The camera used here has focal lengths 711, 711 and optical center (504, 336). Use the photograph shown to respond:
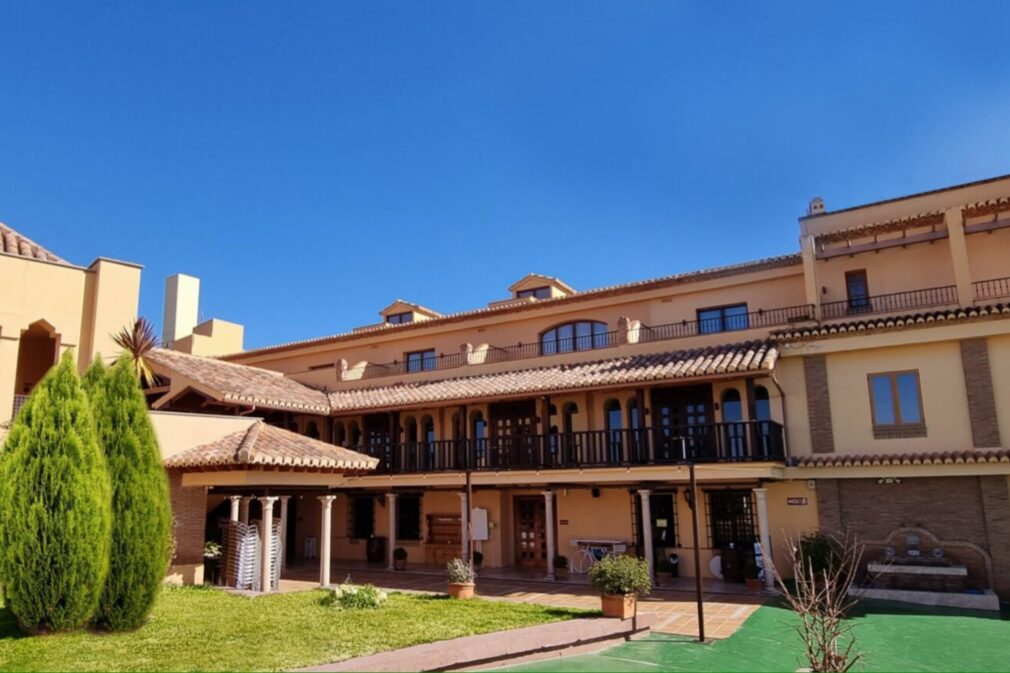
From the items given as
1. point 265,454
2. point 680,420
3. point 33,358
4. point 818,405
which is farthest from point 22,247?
point 818,405

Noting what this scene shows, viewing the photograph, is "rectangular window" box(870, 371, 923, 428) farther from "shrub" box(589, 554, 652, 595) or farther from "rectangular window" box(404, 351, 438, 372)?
"rectangular window" box(404, 351, 438, 372)

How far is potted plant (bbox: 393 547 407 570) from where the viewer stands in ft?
74.4

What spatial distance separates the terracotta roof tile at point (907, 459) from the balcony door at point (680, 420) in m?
2.26

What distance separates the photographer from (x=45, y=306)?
49.6 feet

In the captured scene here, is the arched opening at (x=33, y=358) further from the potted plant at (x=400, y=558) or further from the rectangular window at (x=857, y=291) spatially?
the rectangular window at (x=857, y=291)

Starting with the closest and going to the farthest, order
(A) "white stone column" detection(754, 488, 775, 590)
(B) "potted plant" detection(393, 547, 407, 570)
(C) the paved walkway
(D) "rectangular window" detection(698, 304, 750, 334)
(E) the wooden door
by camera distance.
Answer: (C) the paved walkway → (A) "white stone column" detection(754, 488, 775, 590) → (D) "rectangular window" detection(698, 304, 750, 334) → (E) the wooden door → (B) "potted plant" detection(393, 547, 407, 570)

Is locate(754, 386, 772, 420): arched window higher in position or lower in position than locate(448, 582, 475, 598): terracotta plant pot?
higher

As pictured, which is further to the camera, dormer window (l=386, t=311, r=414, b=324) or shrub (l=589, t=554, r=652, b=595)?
dormer window (l=386, t=311, r=414, b=324)

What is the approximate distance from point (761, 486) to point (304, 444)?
11133 millimetres

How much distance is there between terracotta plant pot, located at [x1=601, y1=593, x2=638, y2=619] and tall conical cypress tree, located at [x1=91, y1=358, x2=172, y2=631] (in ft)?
24.4

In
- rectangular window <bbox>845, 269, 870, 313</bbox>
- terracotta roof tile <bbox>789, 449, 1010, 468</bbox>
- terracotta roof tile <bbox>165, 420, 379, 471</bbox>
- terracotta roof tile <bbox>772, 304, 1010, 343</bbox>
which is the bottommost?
terracotta roof tile <bbox>789, 449, 1010, 468</bbox>

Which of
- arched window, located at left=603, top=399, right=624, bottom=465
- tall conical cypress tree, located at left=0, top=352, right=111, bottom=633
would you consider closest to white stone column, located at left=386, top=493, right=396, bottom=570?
arched window, located at left=603, top=399, right=624, bottom=465

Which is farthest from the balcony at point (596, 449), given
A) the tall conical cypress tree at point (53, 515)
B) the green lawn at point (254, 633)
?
the tall conical cypress tree at point (53, 515)

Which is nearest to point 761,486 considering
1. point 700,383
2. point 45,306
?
point 700,383
